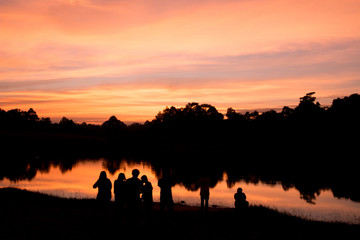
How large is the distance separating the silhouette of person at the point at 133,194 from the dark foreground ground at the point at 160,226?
1.11 feet

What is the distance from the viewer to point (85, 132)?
16450cm

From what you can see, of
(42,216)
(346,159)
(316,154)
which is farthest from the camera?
(316,154)

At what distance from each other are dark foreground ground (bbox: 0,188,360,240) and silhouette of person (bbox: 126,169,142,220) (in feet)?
1.11

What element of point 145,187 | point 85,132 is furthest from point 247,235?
point 85,132

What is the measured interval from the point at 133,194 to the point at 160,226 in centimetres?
181

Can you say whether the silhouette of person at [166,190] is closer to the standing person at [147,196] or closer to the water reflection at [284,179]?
the standing person at [147,196]

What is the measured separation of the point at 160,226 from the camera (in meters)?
13.8

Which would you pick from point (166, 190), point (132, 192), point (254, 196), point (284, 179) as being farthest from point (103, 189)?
point (284, 179)

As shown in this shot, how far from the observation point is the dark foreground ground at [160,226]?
12.4m

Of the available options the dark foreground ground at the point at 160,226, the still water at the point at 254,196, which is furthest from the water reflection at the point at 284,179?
the dark foreground ground at the point at 160,226

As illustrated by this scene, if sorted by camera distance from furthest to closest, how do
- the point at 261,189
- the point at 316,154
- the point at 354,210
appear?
the point at 316,154 → the point at 261,189 → the point at 354,210

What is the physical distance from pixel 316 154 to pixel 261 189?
151 feet

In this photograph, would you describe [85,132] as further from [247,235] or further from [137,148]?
[247,235]

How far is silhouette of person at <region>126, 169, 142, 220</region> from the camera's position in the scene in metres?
13.3
